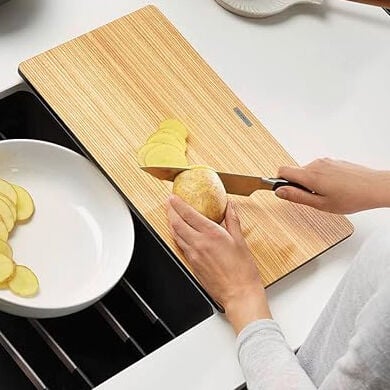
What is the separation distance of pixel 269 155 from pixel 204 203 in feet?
0.48

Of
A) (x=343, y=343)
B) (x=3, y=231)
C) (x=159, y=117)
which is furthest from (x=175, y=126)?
(x=343, y=343)

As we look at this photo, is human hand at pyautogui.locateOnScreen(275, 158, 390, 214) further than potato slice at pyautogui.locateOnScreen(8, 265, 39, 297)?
Yes

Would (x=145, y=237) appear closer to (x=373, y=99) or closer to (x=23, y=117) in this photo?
(x=23, y=117)

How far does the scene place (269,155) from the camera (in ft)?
3.71

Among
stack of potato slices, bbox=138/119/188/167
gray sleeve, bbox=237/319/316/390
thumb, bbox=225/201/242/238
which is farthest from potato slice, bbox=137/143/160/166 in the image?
gray sleeve, bbox=237/319/316/390

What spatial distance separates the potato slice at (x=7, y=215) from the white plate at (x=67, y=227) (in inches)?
0.7

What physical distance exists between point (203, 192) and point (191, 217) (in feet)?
0.11

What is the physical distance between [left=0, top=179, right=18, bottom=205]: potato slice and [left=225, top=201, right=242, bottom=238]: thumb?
0.25m

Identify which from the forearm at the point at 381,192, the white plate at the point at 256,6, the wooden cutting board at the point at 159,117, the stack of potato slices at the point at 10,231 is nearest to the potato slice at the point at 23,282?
the stack of potato slices at the point at 10,231

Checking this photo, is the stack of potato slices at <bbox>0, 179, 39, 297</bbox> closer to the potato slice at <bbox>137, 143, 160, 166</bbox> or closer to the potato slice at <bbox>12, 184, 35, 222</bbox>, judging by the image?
the potato slice at <bbox>12, 184, 35, 222</bbox>

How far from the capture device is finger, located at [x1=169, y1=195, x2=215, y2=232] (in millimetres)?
1012

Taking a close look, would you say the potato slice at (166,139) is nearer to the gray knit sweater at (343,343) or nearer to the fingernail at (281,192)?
the fingernail at (281,192)

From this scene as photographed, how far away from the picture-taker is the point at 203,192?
1023 mm

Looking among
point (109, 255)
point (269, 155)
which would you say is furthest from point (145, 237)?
point (269, 155)
